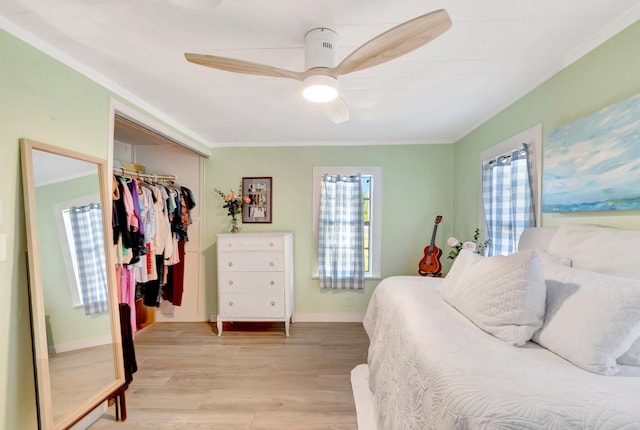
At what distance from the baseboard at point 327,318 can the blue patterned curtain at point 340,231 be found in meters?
0.38

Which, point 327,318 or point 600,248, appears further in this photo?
point 327,318

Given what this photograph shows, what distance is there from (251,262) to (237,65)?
2192mm

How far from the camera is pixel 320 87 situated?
4.42 feet

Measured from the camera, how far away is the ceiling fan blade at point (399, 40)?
0.99m

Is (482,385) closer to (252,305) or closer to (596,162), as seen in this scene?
(596,162)

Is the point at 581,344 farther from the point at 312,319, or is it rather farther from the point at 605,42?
the point at 312,319

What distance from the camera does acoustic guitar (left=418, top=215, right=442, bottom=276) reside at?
3.16 m

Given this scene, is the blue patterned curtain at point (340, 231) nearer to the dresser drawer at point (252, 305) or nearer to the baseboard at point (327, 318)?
the baseboard at point (327, 318)

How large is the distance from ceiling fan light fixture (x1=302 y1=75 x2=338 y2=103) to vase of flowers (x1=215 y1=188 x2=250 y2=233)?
2.31 metres

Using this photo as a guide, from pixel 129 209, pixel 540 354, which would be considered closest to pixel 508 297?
pixel 540 354

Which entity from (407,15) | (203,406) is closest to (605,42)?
(407,15)

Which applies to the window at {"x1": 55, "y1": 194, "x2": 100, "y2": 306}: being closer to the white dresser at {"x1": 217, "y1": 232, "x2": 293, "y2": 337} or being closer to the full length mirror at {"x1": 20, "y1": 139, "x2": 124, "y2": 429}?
the full length mirror at {"x1": 20, "y1": 139, "x2": 124, "y2": 429}

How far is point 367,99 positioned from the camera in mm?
2197

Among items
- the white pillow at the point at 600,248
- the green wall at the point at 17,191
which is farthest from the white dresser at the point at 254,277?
the white pillow at the point at 600,248
